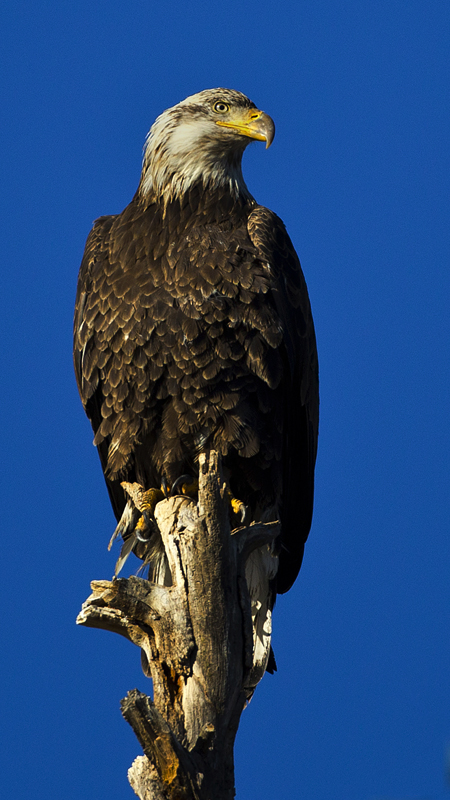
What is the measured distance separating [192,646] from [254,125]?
3101 millimetres

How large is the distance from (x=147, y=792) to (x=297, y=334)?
9.46 feet

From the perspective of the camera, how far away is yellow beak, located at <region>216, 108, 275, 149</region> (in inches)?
239

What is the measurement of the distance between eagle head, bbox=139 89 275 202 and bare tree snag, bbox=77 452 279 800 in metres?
1.97

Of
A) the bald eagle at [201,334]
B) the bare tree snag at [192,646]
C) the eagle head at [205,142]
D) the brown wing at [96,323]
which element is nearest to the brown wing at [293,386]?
the bald eagle at [201,334]

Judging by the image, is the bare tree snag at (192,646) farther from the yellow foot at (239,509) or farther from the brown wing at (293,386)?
the brown wing at (293,386)

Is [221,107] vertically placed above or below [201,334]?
above

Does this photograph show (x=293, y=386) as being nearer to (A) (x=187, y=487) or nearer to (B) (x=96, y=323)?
(A) (x=187, y=487)

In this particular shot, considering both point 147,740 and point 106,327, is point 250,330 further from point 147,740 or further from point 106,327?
point 147,740

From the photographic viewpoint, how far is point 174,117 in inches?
247

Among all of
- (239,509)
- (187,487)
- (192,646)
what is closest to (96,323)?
(187,487)

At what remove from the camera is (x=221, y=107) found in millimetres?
6199

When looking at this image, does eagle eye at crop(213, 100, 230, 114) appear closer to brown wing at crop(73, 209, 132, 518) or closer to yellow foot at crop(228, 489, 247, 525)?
brown wing at crop(73, 209, 132, 518)

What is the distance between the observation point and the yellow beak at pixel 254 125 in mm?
6082

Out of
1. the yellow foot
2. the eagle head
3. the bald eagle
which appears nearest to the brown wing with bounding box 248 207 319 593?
the bald eagle
